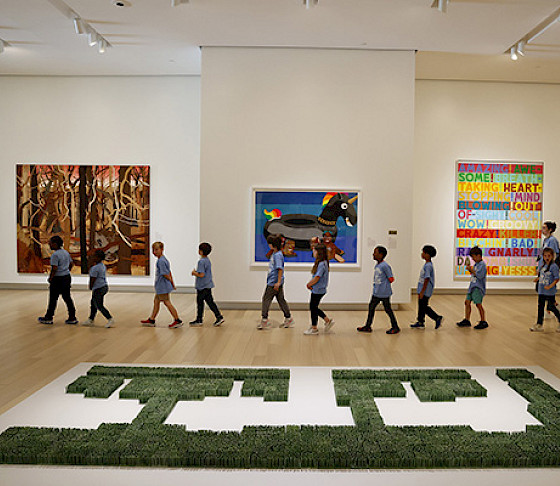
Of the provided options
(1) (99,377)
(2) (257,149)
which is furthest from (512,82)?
(1) (99,377)

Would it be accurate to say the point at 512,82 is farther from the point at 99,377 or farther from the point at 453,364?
the point at 99,377

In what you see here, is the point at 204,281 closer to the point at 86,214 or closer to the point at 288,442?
the point at 288,442

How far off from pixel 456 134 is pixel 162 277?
26.7ft

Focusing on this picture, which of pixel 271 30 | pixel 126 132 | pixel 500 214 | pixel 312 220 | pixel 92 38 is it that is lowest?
pixel 312 220

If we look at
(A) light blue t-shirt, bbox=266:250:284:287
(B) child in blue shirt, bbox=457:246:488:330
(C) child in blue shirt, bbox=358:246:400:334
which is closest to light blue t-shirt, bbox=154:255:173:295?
(A) light blue t-shirt, bbox=266:250:284:287

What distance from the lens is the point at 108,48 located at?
10742 millimetres

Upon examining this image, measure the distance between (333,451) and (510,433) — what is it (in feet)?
5.23

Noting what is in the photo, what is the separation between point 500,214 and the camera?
44.2ft

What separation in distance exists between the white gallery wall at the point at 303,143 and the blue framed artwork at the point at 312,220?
17cm

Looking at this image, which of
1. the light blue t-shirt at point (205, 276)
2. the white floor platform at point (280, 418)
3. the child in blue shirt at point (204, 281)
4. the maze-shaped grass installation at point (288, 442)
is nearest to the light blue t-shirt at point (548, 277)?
the white floor platform at point (280, 418)

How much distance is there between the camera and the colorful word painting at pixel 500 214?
13398 millimetres

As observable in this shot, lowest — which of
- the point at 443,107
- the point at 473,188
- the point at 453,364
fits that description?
the point at 453,364

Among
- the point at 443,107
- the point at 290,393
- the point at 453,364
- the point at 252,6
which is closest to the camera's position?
the point at 290,393

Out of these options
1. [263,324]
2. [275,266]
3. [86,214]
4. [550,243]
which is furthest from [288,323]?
[86,214]
